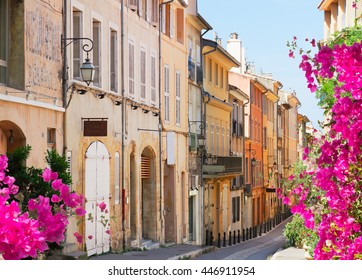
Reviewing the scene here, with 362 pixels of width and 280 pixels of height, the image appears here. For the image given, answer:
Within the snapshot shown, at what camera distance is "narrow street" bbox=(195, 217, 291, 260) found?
27.8 meters

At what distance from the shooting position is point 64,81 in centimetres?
1762

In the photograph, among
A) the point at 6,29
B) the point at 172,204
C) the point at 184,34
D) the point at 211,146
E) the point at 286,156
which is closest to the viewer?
the point at 6,29

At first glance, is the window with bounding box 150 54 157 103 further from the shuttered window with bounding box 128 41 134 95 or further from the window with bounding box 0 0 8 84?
the window with bounding box 0 0 8 84

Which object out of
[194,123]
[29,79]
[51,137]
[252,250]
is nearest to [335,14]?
[194,123]

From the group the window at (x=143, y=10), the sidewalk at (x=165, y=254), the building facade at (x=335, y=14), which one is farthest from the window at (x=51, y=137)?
the building facade at (x=335, y=14)

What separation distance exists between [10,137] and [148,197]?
11240 millimetres

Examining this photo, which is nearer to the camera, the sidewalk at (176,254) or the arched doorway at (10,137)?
the arched doorway at (10,137)

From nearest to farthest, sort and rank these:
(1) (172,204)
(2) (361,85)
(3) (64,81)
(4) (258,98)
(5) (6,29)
A: 1. (2) (361,85)
2. (5) (6,29)
3. (3) (64,81)
4. (1) (172,204)
5. (4) (258,98)

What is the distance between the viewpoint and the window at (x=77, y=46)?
18.8 metres

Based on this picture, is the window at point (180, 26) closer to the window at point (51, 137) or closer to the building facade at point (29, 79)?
the building facade at point (29, 79)

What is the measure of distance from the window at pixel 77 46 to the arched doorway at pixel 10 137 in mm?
3291

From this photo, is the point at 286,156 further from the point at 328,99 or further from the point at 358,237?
the point at 358,237

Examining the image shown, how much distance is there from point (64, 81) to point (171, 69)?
37.4 feet

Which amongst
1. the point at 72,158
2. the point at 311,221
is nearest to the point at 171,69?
the point at 72,158
